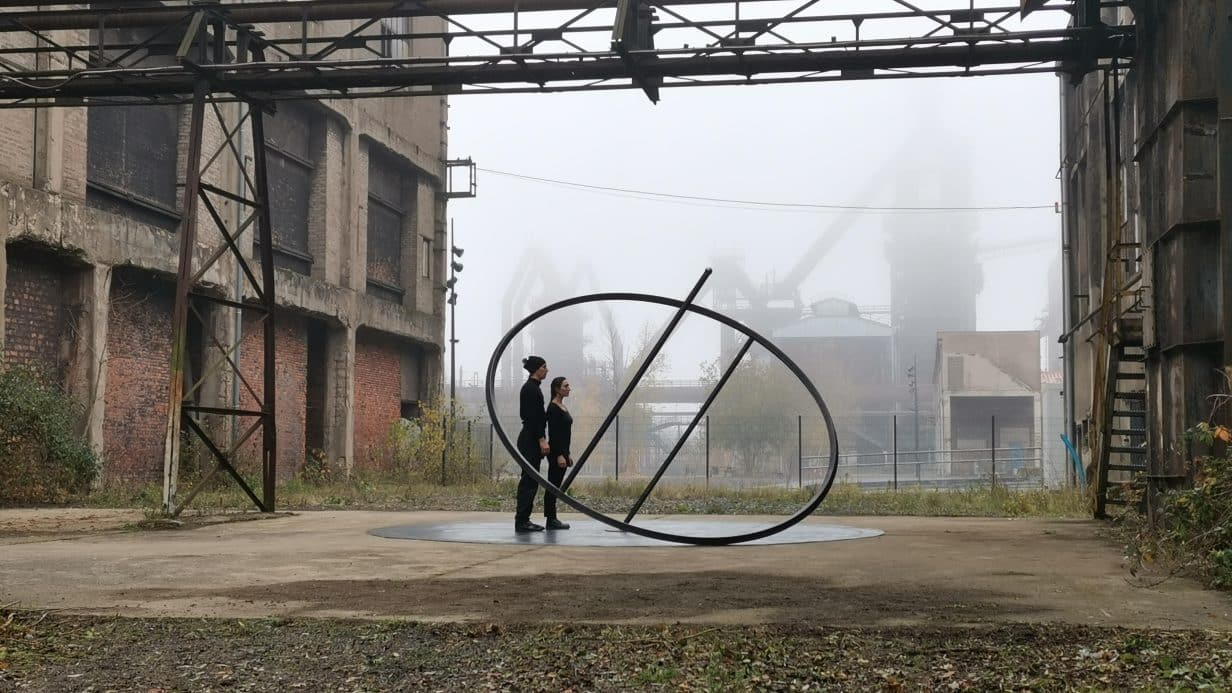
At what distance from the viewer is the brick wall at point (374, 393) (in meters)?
31.7

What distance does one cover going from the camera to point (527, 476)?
41.7 feet

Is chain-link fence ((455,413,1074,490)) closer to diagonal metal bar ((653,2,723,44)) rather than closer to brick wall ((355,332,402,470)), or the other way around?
brick wall ((355,332,402,470))

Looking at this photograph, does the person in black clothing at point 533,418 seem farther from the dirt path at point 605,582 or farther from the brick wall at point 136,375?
the brick wall at point 136,375

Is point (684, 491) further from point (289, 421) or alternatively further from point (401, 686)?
point (401, 686)

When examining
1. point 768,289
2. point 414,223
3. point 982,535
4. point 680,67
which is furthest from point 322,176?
point 768,289

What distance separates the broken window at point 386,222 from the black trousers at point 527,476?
2035cm

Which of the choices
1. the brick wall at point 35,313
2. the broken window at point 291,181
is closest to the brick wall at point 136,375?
the brick wall at point 35,313

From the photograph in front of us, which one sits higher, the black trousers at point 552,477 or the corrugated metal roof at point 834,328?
the corrugated metal roof at point 834,328

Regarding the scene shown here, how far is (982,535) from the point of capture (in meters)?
13.3

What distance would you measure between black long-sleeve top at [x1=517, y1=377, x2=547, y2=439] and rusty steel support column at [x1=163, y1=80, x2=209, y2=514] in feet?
14.9

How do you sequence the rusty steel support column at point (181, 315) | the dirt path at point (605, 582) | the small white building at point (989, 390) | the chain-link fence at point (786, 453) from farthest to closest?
the small white building at point (989, 390)
the chain-link fence at point (786, 453)
the rusty steel support column at point (181, 315)
the dirt path at point (605, 582)

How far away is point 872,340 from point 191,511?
90.4 meters

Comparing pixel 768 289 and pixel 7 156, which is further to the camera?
pixel 768 289

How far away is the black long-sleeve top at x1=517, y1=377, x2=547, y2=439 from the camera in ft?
40.9
